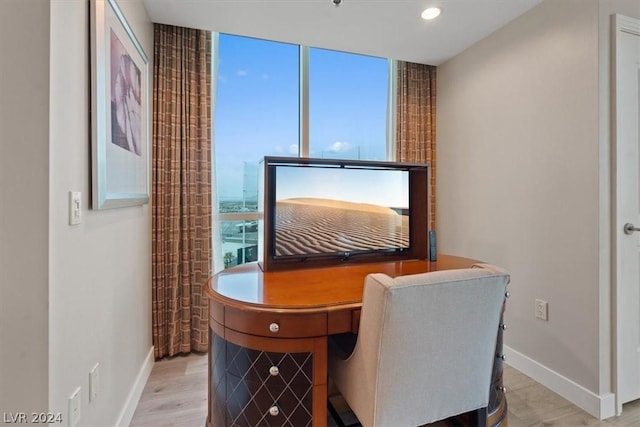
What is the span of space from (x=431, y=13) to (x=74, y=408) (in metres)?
2.99

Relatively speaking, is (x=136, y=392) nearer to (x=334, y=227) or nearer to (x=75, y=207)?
(x=75, y=207)

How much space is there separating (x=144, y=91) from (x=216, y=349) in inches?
68.5

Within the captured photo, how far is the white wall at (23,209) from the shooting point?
95 cm

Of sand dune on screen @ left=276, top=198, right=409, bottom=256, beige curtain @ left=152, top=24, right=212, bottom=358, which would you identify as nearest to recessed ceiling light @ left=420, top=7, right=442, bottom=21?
sand dune on screen @ left=276, top=198, right=409, bottom=256

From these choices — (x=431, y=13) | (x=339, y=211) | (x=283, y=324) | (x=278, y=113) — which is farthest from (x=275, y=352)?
(x=431, y=13)

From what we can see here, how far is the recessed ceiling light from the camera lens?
224 cm

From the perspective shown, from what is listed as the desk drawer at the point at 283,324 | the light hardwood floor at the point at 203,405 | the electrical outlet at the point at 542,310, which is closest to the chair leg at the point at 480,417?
the light hardwood floor at the point at 203,405

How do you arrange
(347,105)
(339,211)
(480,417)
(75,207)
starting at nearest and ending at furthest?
(75,207) → (480,417) → (339,211) → (347,105)

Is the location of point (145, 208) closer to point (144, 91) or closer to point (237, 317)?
point (144, 91)

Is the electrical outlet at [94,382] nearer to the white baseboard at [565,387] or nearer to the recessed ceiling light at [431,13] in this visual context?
the white baseboard at [565,387]

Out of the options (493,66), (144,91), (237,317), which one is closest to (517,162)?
(493,66)

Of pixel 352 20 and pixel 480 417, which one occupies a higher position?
pixel 352 20

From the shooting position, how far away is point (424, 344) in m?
1.17

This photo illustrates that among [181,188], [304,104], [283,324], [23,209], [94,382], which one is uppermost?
[304,104]
